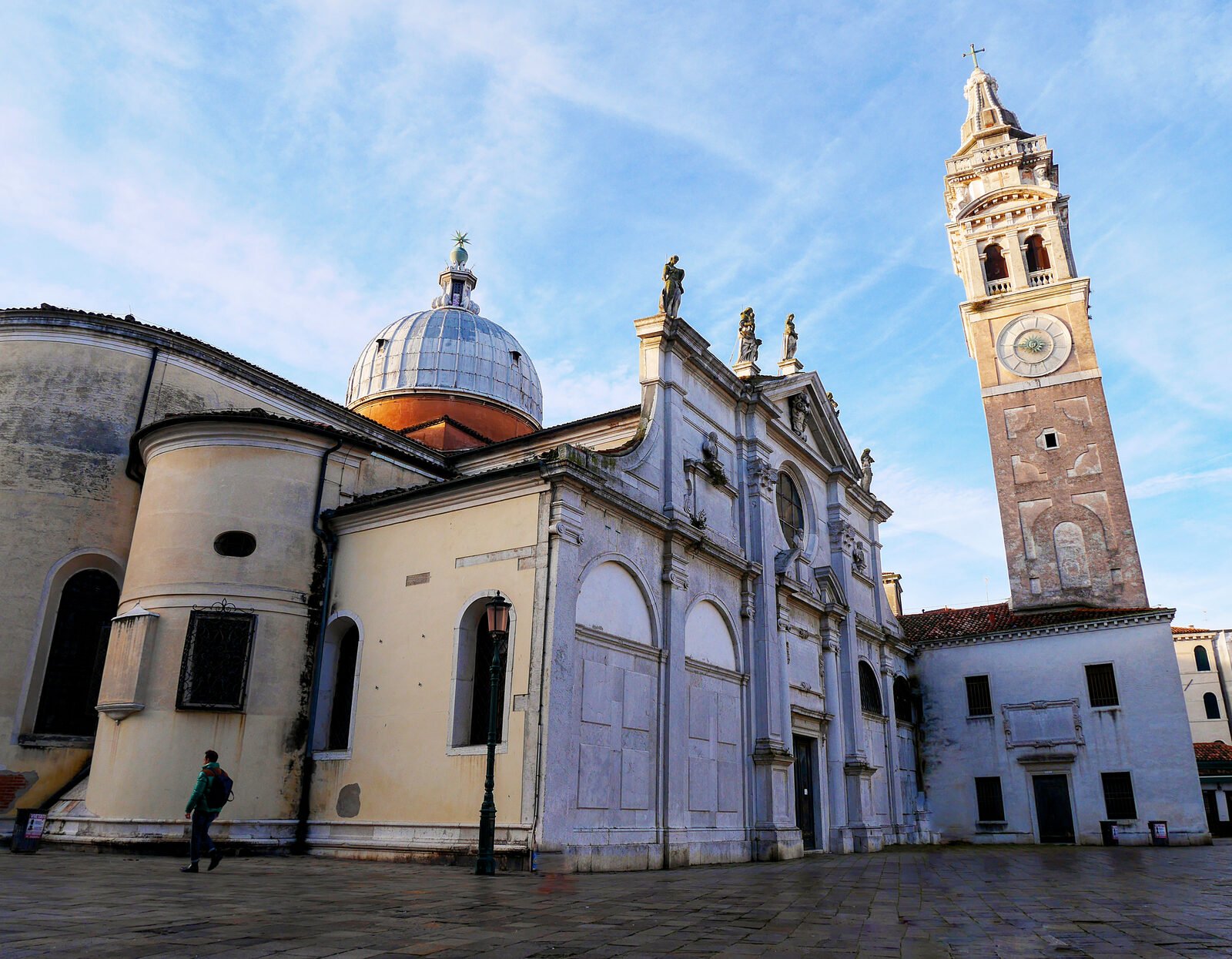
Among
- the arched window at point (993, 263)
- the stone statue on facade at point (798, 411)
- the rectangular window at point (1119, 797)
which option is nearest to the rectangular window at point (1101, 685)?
the rectangular window at point (1119, 797)

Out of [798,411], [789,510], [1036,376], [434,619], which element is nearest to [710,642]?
[434,619]

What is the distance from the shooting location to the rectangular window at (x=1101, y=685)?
87.0 ft

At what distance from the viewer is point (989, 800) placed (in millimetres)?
27547

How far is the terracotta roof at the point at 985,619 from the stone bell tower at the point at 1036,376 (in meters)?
0.95

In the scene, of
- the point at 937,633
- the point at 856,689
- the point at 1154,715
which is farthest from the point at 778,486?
the point at 1154,715

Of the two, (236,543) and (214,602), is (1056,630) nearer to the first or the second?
(236,543)

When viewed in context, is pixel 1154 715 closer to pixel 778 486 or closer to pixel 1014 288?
pixel 778 486

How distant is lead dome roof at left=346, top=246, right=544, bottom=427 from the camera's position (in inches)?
1064

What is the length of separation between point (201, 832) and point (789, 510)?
1635cm

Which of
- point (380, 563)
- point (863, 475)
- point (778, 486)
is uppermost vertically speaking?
point (863, 475)

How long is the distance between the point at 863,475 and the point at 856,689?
774cm

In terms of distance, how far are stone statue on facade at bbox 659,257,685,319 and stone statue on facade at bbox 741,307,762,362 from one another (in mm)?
4551

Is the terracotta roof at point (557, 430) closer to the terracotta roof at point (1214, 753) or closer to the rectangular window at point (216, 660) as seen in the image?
the rectangular window at point (216, 660)

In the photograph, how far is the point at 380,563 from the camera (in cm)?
1576
